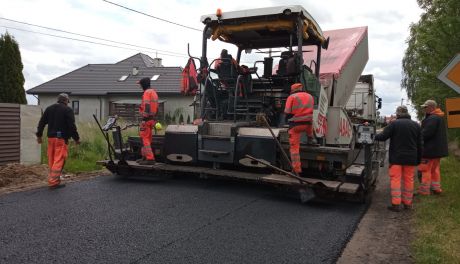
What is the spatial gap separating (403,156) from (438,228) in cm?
131

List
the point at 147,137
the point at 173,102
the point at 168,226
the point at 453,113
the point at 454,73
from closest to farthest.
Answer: the point at 168,226, the point at 454,73, the point at 453,113, the point at 147,137, the point at 173,102

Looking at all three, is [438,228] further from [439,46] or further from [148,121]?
[439,46]

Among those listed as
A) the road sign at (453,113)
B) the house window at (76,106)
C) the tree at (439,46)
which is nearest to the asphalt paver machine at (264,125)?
the road sign at (453,113)

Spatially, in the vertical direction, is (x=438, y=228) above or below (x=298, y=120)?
below

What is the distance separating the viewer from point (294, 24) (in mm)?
6426

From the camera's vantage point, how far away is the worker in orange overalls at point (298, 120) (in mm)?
5832

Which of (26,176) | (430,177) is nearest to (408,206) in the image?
(430,177)

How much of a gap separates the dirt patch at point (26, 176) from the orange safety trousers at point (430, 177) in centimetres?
542

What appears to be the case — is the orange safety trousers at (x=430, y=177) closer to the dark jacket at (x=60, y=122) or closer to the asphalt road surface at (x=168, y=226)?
the asphalt road surface at (x=168, y=226)

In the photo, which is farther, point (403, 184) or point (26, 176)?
point (26, 176)

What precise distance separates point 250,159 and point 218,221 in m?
1.60

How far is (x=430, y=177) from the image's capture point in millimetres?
7027

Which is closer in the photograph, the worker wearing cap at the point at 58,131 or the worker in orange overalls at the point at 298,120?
the worker in orange overalls at the point at 298,120

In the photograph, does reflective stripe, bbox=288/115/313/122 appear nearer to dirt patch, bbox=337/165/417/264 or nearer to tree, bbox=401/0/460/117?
dirt patch, bbox=337/165/417/264
